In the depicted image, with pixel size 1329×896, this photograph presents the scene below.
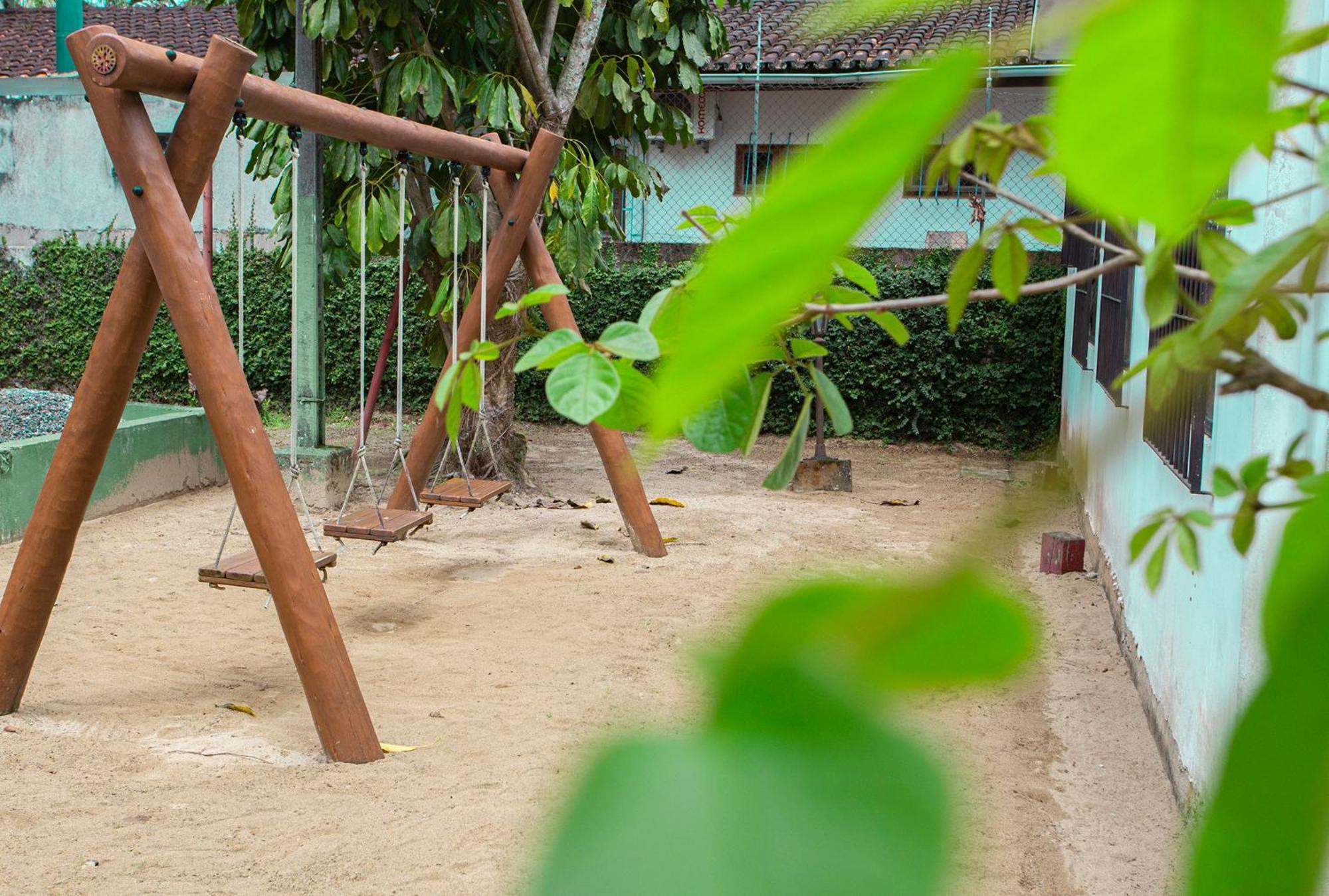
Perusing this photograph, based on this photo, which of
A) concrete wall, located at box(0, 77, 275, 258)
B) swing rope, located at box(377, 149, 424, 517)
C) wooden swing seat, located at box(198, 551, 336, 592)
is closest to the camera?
wooden swing seat, located at box(198, 551, 336, 592)

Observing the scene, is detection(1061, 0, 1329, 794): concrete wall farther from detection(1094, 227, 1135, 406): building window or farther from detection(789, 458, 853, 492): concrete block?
detection(789, 458, 853, 492): concrete block

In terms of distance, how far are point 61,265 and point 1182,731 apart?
1081 centimetres

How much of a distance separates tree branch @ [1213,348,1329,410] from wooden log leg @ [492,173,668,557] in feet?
16.5

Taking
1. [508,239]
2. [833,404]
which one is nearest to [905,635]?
[833,404]

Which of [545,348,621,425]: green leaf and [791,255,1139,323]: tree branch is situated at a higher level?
[791,255,1139,323]: tree branch

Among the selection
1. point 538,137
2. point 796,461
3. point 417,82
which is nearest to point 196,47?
point 417,82

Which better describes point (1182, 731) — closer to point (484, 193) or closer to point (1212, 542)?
point (1212, 542)

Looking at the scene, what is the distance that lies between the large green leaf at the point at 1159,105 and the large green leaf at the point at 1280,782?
0.05 m

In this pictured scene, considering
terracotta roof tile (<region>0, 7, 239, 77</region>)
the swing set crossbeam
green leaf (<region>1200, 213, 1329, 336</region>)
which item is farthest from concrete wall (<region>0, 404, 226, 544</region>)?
terracotta roof tile (<region>0, 7, 239, 77</region>)

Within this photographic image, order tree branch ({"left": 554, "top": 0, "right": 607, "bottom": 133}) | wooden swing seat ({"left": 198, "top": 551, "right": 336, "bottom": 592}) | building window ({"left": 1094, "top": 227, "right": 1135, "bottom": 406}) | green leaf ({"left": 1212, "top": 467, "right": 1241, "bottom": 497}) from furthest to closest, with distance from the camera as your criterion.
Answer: tree branch ({"left": 554, "top": 0, "right": 607, "bottom": 133}) → building window ({"left": 1094, "top": 227, "right": 1135, "bottom": 406}) → wooden swing seat ({"left": 198, "top": 551, "right": 336, "bottom": 592}) → green leaf ({"left": 1212, "top": 467, "right": 1241, "bottom": 497})

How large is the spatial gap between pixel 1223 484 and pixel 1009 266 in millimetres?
156

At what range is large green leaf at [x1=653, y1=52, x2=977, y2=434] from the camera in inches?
4.5

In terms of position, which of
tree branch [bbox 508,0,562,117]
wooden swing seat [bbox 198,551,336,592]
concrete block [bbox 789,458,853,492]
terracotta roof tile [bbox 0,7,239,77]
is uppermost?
terracotta roof tile [bbox 0,7,239,77]

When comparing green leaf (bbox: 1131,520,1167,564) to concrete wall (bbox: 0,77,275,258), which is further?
concrete wall (bbox: 0,77,275,258)
